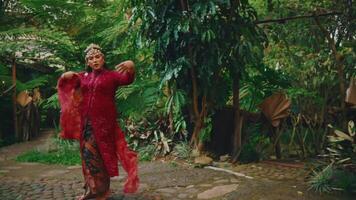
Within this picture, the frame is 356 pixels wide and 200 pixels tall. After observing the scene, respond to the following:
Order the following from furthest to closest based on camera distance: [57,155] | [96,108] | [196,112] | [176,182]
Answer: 1. [57,155]
2. [196,112]
3. [176,182]
4. [96,108]

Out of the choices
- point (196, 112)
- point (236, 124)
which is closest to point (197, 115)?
point (196, 112)

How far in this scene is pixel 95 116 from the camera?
14.4 ft

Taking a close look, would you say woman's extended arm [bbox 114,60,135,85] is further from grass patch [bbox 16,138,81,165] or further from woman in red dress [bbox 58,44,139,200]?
grass patch [bbox 16,138,81,165]

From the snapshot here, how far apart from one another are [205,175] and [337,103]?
3039 millimetres

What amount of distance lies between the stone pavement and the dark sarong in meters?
0.43

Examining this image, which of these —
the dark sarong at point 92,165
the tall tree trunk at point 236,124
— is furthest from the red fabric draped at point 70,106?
the tall tree trunk at point 236,124

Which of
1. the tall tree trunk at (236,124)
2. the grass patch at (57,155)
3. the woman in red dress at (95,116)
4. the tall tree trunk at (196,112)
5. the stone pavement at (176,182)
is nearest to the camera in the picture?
the woman in red dress at (95,116)

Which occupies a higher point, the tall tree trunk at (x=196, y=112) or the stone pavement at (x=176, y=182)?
the tall tree trunk at (x=196, y=112)

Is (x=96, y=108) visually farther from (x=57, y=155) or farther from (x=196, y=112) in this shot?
(x=57, y=155)

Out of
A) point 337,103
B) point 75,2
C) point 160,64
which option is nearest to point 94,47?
point 160,64

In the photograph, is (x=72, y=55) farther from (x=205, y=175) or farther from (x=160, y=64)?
(x=205, y=175)

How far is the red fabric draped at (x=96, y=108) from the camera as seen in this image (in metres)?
4.39

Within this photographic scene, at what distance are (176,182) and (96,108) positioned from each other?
5.51 ft

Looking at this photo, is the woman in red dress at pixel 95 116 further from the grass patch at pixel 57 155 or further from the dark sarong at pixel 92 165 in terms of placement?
the grass patch at pixel 57 155
